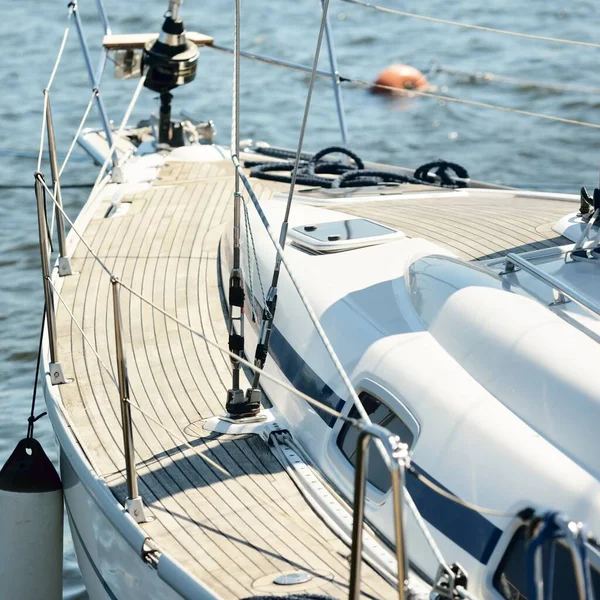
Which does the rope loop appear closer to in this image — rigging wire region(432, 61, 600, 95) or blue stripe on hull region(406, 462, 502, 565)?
blue stripe on hull region(406, 462, 502, 565)

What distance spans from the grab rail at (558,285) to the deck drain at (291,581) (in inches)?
52.6

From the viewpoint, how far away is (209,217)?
672 cm

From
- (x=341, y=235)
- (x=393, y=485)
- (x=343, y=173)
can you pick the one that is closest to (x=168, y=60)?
(x=343, y=173)

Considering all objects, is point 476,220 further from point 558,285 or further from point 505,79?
point 505,79

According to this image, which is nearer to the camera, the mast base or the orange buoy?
the mast base

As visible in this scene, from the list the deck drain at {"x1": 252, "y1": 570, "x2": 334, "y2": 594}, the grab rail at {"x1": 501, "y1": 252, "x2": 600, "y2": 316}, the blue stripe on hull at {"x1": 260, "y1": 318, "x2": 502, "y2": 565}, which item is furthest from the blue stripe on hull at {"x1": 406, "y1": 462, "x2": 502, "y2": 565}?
the grab rail at {"x1": 501, "y1": 252, "x2": 600, "y2": 316}

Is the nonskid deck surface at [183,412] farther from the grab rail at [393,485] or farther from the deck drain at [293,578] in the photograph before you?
the grab rail at [393,485]

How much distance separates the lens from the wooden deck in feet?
12.4

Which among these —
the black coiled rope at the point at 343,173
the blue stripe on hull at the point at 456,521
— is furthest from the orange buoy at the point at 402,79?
the blue stripe on hull at the point at 456,521

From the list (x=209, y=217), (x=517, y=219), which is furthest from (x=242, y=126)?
(x=517, y=219)

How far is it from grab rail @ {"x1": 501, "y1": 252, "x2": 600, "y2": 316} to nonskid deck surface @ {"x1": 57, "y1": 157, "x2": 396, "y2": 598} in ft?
4.03

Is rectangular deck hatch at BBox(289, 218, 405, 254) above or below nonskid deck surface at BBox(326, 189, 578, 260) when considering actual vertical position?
above

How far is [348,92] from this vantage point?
15.5 meters

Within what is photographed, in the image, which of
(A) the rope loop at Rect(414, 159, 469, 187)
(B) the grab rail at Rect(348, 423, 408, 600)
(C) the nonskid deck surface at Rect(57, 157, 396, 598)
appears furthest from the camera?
(A) the rope loop at Rect(414, 159, 469, 187)
